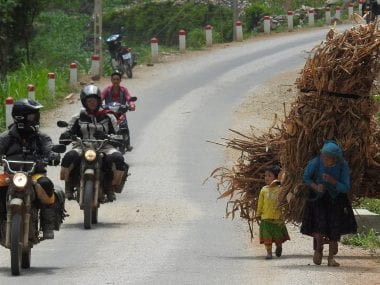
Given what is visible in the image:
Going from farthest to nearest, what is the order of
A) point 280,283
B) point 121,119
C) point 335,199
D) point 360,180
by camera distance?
1. point 121,119
2. point 360,180
3. point 335,199
4. point 280,283

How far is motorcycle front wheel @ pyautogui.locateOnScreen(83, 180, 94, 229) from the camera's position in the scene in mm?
15977

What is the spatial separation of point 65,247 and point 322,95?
137 inches

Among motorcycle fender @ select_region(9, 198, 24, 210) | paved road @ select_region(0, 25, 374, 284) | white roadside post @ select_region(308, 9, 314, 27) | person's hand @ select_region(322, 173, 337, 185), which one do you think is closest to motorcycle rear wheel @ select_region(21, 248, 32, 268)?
paved road @ select_region(0, 25, 374, 284)

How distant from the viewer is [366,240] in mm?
15094

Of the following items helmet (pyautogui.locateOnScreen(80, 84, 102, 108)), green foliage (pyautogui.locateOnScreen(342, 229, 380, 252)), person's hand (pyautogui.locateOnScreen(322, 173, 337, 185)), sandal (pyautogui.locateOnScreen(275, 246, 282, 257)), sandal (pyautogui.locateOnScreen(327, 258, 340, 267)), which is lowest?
green foliage (pyautogui.locateOnScreen(342, 229, 380, 252))

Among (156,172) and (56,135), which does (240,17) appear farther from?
(156,172)

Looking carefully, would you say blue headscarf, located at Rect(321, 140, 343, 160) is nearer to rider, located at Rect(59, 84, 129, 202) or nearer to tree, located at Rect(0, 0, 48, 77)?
rider, located at Rect(59, 84, 129, 202)

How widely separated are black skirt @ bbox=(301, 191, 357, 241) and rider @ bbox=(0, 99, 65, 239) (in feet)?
8.63

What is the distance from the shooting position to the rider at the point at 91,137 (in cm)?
1653

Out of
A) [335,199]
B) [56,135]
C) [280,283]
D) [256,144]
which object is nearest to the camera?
[280,283]

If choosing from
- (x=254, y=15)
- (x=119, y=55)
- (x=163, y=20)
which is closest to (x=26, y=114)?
(x=119, y=55)

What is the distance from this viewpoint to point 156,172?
74.7 feet

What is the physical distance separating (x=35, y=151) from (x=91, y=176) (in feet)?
10.7

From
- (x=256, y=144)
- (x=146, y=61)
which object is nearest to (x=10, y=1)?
(x=146, y=61)
